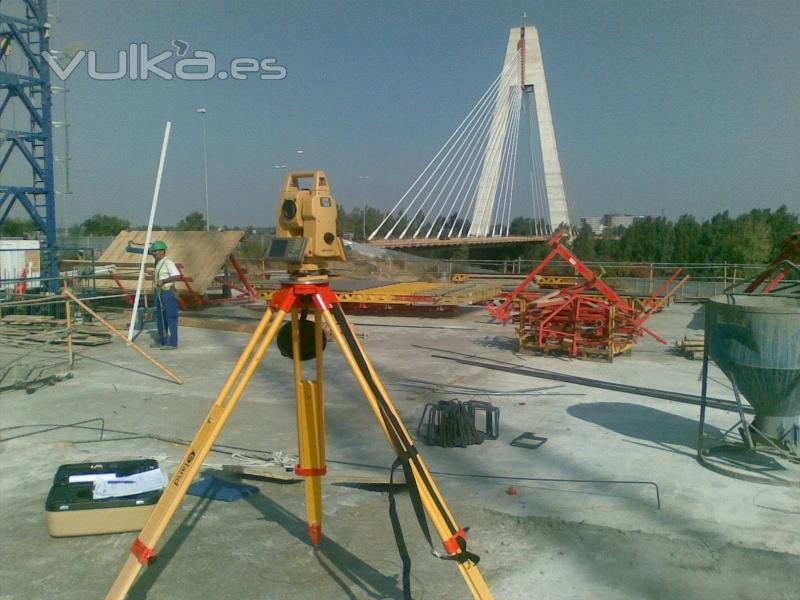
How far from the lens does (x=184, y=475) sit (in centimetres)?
326

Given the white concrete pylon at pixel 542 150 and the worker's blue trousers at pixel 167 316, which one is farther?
the white concrete pylon at pixel 542 150

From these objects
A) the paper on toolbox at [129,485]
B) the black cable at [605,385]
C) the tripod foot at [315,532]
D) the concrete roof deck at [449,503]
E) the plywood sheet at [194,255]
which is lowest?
the concrete roof deck at [449,503]

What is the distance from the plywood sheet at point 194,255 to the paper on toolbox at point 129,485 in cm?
1225

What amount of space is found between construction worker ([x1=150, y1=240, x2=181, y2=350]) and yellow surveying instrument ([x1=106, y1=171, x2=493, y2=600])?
8.26 meters

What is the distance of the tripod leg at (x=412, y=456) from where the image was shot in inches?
124

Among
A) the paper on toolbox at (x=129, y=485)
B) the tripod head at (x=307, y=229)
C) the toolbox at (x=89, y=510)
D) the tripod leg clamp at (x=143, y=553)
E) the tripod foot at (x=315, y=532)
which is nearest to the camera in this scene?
the tripod leg clamp at (x=143, y=553)

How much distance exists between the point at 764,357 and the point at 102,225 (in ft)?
228

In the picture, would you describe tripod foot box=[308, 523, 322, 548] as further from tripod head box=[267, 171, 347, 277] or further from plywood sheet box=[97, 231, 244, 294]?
plywood sheet box=[97, 231, 244, 294]

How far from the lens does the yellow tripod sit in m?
3.13

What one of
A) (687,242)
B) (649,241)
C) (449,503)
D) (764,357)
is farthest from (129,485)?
(687,242)

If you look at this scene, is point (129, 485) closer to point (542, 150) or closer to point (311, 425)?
point (311, 425)

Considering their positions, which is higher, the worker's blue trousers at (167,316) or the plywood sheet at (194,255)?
the plywood sheet at (194,255)

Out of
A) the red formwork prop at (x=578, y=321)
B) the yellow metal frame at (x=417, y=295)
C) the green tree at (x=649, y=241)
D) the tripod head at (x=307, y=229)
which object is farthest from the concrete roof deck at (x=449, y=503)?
the green tree at (x=649, y=241)

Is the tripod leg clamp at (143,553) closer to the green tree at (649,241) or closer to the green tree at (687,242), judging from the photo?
the green tree at (649,241)
